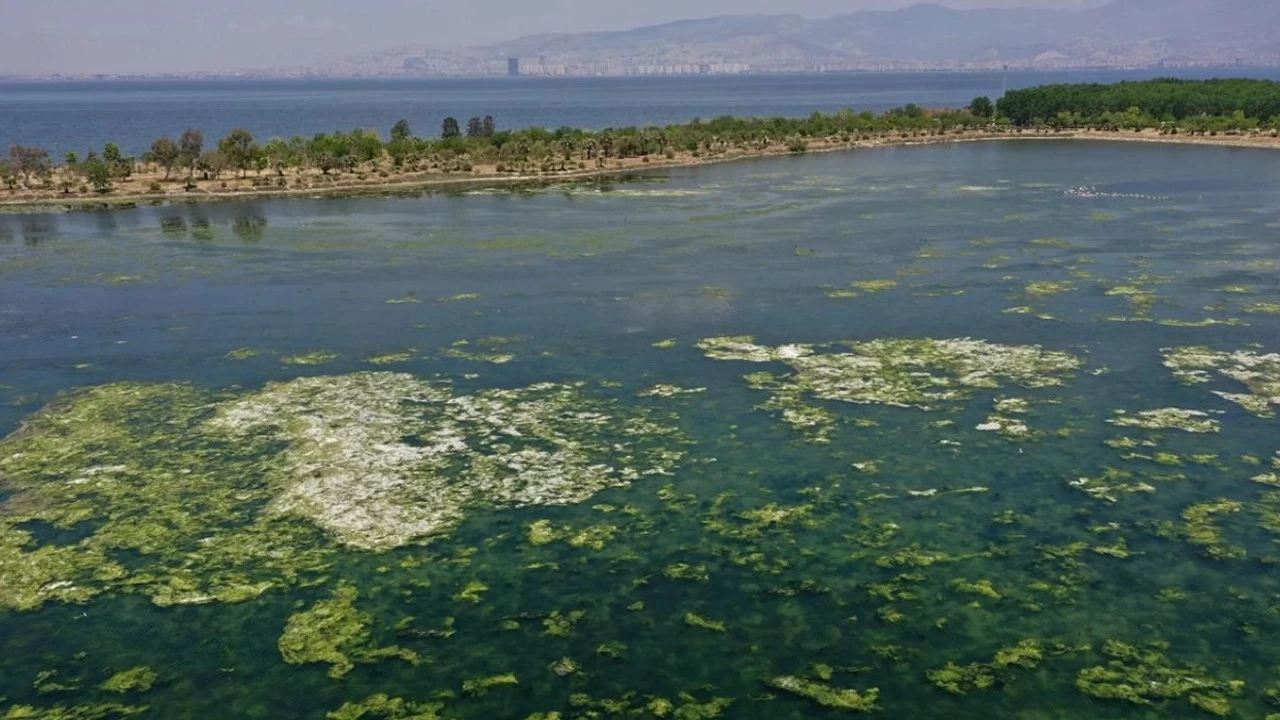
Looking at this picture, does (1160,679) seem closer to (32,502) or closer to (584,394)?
(584,394)

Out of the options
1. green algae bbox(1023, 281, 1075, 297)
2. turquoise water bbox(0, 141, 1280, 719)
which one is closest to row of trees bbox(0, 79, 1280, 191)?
turquoise water bbox(0, 141, 1280, 719)

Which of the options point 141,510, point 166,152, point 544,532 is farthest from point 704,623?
point 166,152

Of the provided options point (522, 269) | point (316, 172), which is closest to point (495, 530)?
point (522, 269)

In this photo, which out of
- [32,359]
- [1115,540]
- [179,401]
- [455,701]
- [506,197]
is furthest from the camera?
[506,197]

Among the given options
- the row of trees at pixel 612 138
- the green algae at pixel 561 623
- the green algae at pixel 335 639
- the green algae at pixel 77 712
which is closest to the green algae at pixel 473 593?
the green algae at pixel 561 623

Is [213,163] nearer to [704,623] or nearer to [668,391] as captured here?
[668,391]
